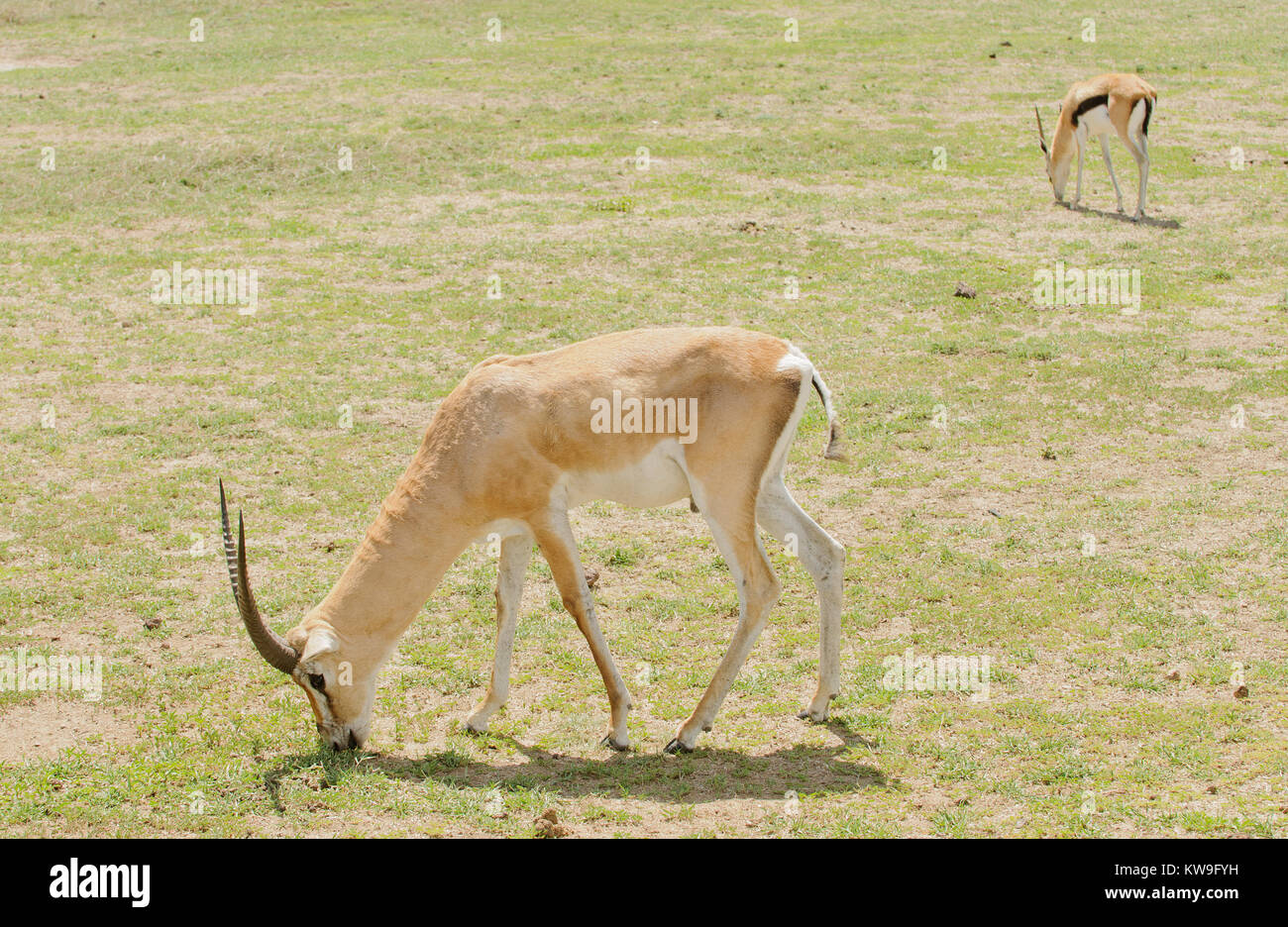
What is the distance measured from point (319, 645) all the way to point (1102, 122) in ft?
55.3

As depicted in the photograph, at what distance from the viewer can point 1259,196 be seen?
1903 centimetres

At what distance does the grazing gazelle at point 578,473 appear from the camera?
7.06 m

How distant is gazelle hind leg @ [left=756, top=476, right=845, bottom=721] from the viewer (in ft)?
24.7

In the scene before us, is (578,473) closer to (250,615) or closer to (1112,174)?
(250,615)

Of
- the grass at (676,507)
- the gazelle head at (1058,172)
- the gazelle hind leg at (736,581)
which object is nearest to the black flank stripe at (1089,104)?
the gazelle head at (1058,172)

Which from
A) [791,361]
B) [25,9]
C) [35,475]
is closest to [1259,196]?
[791,361]

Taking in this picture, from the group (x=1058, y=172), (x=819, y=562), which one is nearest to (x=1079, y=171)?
(x=1058, y=172)

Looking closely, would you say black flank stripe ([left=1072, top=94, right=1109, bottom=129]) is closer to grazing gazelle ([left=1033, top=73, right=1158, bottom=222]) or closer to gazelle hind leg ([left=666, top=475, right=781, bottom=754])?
grazing gazelle ([left=1033, top=73, right=1158, bottom=222])

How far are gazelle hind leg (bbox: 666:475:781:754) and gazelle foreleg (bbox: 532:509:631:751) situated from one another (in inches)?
13.1

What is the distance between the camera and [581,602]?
7.19 metres

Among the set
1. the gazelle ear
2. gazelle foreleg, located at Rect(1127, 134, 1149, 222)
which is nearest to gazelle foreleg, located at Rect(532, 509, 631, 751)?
the gazelle ear

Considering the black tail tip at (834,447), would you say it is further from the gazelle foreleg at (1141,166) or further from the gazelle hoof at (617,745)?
the gazelle foreleg at (1141,166)

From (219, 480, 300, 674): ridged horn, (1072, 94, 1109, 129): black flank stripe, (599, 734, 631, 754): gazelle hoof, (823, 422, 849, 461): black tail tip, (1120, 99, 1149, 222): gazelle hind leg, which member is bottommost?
(599, 734, 631, 754): gazelle hoof

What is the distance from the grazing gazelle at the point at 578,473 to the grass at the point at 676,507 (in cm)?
60
